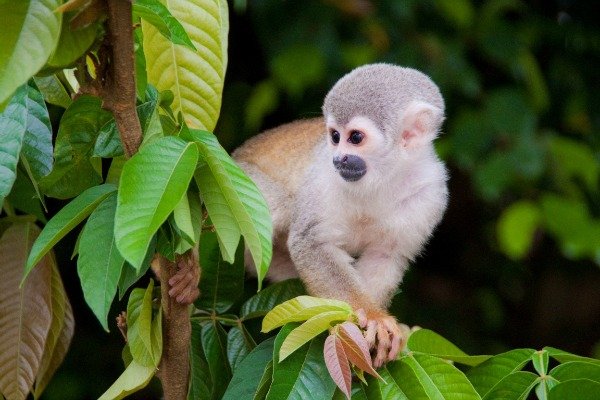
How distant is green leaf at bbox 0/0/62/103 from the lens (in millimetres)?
1209

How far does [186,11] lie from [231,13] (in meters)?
2.82

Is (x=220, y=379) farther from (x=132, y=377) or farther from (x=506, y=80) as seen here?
(x=506, y=80)

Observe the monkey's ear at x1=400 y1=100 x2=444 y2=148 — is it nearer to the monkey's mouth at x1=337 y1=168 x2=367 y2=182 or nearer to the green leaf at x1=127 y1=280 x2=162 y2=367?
the monkey's mouth at x1=337 y1=168 x2=367 y2=182

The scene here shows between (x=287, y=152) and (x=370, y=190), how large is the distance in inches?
18.0

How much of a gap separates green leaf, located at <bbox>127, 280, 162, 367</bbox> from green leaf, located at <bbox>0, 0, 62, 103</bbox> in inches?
26.0

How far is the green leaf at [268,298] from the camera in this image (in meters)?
2.12

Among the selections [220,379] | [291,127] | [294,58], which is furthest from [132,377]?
Answer: [294,58]

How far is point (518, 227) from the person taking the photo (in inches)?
172

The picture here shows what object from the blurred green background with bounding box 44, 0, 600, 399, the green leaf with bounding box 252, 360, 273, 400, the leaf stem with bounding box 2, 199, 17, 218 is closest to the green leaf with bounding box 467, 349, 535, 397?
the green leaf with bounding box 252, 360, 273, 400

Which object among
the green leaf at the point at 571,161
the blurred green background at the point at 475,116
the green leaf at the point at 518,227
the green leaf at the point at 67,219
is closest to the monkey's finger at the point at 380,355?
the green leaf at the point at 67,219

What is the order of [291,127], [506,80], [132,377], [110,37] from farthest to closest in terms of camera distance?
[506,80] → [291,127] → [132,377] → [110,37]

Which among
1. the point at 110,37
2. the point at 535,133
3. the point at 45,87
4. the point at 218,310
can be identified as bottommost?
the point at 535,133

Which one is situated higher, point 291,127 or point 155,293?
point 155,293

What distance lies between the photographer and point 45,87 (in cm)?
186
